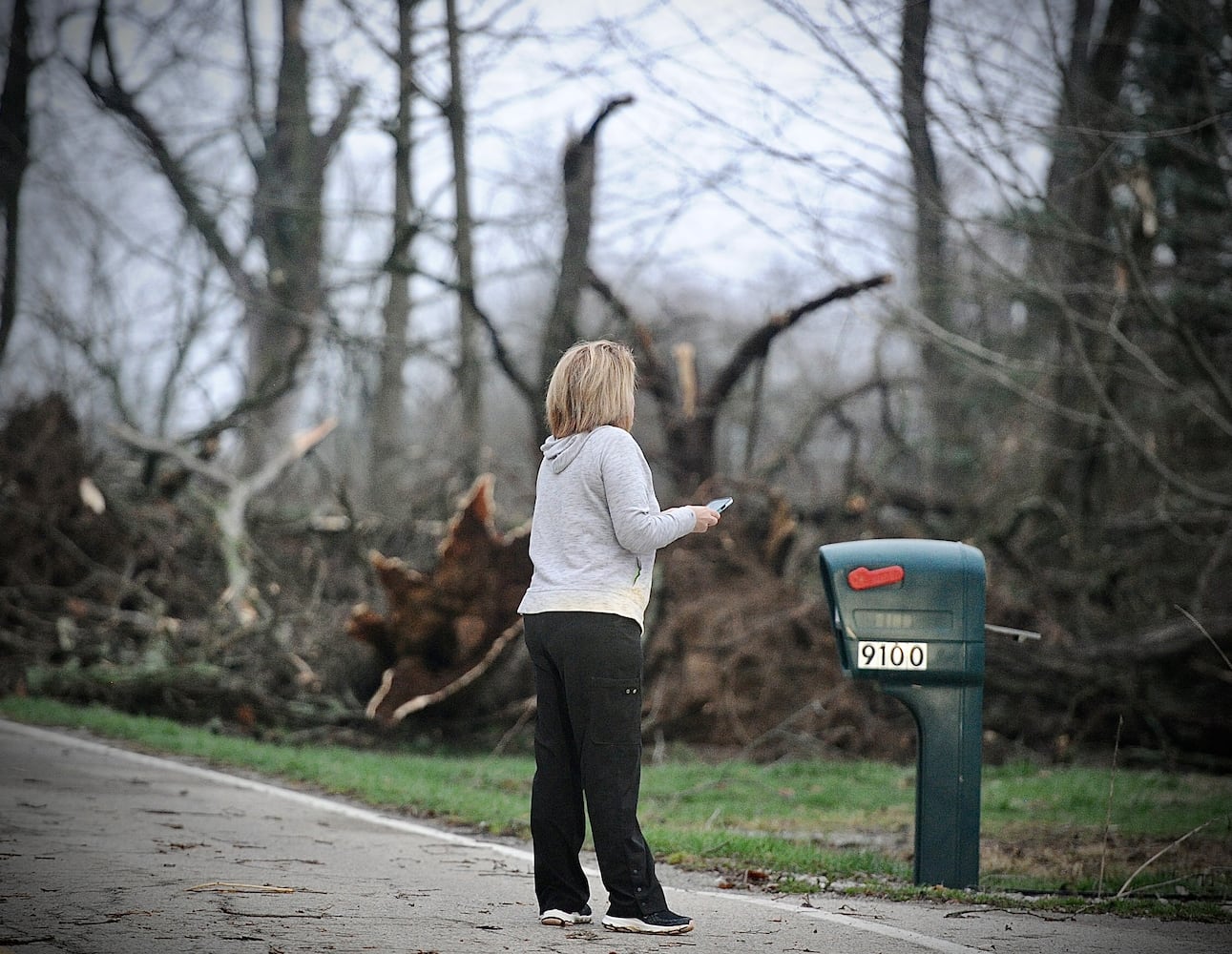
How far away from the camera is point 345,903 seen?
4676mm

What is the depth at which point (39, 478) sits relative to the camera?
14336 mm

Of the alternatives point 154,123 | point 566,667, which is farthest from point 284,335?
point 566,667

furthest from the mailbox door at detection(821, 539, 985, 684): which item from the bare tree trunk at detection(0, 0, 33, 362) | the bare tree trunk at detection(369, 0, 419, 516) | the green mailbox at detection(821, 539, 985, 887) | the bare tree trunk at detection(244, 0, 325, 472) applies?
the bare tree trunk at detection(0, 0, 33, 362)

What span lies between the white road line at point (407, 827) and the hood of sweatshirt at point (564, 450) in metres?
1.82

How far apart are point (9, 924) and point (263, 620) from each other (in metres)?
8.92

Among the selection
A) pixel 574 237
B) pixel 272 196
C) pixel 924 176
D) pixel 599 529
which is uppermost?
pixel 272 196

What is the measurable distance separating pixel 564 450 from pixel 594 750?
0.98 meters

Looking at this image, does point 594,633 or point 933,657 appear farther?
point 933,657

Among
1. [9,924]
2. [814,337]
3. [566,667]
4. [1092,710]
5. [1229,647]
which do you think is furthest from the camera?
[814,337]

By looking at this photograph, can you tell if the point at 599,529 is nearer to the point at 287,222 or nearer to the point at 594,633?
the point at 594,633

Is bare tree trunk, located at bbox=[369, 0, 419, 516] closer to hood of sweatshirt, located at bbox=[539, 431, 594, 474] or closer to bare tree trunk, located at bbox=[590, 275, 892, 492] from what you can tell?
bare tree trunk, located at bbox=[590, 275, 892, 492]

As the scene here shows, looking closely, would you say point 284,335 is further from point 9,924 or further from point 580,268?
point 9,924

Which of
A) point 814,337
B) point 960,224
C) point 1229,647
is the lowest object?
point 1229,647

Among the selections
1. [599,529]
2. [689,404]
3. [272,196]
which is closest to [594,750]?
[599,529]
